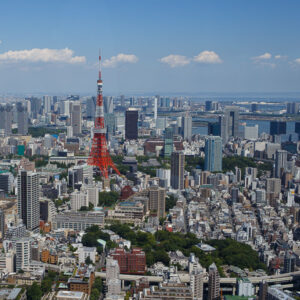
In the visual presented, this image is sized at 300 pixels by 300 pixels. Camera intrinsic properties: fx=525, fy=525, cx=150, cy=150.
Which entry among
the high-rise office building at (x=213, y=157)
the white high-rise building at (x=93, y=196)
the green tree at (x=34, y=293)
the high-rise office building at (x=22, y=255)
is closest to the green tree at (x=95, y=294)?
the green tree at (x=34, y=293)

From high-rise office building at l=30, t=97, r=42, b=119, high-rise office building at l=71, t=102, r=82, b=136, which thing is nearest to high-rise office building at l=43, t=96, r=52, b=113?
high-rise office building at l=30, t=97, r=42, b=119

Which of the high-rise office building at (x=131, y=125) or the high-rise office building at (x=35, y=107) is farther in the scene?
the high-rise office building at (x=35, y=107)

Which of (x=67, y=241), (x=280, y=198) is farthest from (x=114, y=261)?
(x=280, y=198)

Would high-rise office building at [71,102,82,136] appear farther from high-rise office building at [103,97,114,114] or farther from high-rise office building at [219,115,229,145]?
high-rise office building at [219,115,229,145]

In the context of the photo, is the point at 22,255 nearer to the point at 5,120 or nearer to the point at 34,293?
the point at 34,293

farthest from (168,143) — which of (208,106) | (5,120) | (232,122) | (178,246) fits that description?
(208,106)

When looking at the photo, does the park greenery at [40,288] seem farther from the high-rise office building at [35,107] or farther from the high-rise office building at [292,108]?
the high-rise office building at [292,108]
